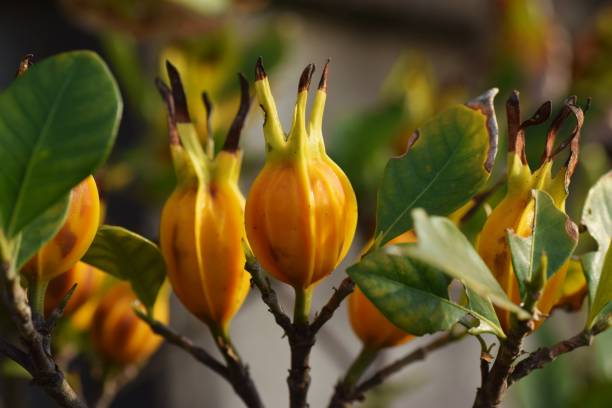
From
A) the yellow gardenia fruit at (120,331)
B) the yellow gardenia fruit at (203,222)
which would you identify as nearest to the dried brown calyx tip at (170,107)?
the yellow gardenia fruit at (203,222)

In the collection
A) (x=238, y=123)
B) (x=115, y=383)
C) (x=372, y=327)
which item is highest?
(x=238, y=123)

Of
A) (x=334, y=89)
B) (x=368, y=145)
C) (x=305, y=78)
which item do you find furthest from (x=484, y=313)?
(x=334, y=89)

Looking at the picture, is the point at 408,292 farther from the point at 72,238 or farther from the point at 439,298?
the point at 72,238

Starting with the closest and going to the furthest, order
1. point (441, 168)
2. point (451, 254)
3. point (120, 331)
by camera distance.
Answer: point (451, 254) < point (441, 168) < point (120, 331)

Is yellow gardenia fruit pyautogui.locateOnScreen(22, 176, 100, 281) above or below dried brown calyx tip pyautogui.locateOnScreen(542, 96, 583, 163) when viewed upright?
below

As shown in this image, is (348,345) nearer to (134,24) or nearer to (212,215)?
(134,24)

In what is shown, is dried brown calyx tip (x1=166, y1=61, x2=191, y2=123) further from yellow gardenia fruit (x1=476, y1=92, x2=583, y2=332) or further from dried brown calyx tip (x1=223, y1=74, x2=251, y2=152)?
yellow gardenia fruit (x1=476, y1=92, x2=583, y2=332)

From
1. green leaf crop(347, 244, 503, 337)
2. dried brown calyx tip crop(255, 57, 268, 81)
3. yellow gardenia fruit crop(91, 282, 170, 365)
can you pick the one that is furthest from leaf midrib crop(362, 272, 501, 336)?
yellow gardenia fruit crop(91, 282, 170, 365)
